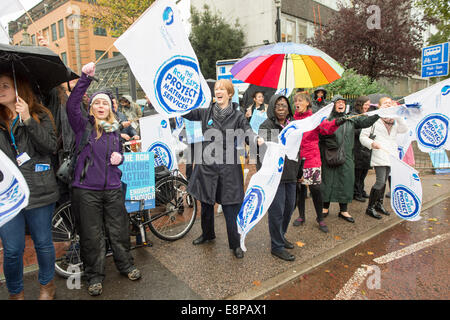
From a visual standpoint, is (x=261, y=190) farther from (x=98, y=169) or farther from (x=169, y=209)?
(x=98, y=169)

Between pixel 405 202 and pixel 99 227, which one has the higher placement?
pixel 99 227

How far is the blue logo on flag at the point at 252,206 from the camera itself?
3.24 metres

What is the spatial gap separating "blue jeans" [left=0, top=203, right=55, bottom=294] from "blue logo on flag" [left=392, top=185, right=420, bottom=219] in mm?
4195

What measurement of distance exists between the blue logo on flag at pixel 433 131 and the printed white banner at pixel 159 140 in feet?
12.8

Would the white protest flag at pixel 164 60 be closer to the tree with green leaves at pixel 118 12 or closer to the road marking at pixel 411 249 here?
the road marking at pixel 411 249

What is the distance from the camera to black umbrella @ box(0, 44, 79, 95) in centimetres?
234

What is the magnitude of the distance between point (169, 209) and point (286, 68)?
105 inches

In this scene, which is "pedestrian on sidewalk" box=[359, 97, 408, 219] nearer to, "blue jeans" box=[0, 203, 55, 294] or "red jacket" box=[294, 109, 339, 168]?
"red jacket" box=[294, 109, 339, 168]

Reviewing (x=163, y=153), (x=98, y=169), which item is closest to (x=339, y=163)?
(x=163, y=153)

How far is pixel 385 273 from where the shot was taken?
11.0ft

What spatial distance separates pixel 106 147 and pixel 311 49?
2906 mm

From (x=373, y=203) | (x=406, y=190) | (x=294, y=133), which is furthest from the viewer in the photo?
(x=373, y=203)

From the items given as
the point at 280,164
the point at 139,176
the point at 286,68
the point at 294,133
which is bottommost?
the point at 139,176

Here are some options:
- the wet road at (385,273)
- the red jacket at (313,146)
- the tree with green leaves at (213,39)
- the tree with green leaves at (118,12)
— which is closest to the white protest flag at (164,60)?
the red jacket at (313,146)
